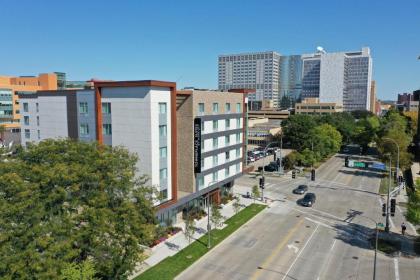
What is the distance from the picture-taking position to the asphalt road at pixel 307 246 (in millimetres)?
33281

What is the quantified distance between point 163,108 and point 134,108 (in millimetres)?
3394

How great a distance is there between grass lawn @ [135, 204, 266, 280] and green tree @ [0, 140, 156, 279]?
5.72m

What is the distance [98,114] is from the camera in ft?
134

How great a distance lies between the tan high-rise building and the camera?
367 ft

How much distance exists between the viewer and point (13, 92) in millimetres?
114125

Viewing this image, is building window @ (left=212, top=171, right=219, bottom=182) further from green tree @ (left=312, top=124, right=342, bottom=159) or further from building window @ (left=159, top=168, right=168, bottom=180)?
green tree @ (left=312, top=124, right=342, bottom=159)

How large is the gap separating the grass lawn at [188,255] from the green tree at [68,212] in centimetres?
572

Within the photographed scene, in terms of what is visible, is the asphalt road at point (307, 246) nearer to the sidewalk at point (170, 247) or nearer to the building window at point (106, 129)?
the sidewalk at point (170, 247)

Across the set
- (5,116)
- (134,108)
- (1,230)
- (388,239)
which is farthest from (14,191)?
(5,116)

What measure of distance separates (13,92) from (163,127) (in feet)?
318

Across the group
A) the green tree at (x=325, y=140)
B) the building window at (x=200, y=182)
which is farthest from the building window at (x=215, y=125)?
the green tree at (x=325, y=140)

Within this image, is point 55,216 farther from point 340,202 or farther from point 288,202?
point 340,202

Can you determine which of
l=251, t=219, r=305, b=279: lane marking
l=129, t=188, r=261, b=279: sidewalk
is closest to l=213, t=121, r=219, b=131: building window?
l=129, t=188, r=261, b=279: sidewalk

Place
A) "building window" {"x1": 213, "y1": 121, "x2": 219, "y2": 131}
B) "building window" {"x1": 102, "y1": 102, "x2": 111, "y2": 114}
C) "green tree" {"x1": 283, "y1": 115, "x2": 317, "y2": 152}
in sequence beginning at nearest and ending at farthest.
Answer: "building window" {"x1": 102, "y1": 102, "x2": 111, "y2": 114} < "building window" {"x1": 213, "y1": 121, "x2": 219, "y2": 131} < "green tree" {"x1": 283, "y1": 115, "x2": 317, "y2": 152}
